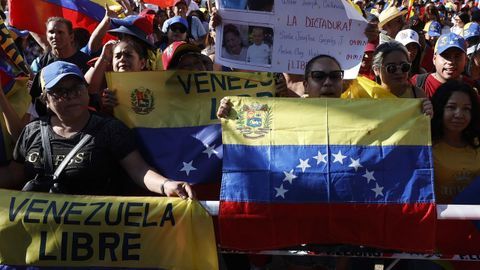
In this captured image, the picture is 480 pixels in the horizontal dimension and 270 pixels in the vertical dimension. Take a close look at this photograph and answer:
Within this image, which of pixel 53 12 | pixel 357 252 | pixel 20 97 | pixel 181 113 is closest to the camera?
pixel 357 252

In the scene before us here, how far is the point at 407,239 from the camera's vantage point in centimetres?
350

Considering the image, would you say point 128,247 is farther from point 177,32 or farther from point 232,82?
point 177,32

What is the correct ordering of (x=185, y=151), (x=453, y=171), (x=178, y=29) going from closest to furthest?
(x=453, y=171)
(x=185, y=151)
(x=178, y=29)

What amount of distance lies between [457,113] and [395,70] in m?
0.80

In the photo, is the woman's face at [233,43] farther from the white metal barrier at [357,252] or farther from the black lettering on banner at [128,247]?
the black lettering on banner at [128,247]

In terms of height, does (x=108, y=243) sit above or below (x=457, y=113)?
below

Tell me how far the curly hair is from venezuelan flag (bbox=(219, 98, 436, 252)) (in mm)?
454

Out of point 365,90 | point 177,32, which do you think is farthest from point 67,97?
point 177,32

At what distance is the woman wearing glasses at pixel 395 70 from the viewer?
4.70 metres

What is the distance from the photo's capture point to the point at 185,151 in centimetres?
416

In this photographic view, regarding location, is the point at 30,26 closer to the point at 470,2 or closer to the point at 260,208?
the point at 260,208

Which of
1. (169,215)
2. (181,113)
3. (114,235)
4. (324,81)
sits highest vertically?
(324,81)

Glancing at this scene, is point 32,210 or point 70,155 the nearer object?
point 32,210

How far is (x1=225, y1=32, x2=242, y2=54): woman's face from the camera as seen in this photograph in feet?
15.0
